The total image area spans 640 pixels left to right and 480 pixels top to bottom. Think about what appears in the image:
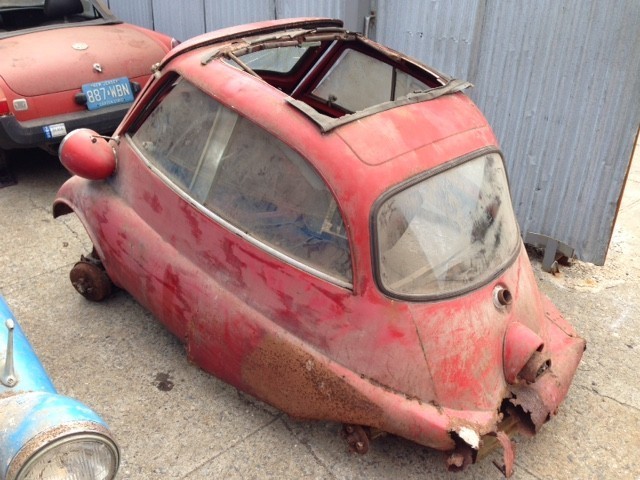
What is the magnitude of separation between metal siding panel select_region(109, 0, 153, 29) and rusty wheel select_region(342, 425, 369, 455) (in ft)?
21.9

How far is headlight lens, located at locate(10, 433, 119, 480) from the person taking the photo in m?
1.77

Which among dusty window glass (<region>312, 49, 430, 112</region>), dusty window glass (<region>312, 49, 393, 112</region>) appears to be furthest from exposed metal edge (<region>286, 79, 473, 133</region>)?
dusty window glass (<region>312, 49, 393, 112</region>)

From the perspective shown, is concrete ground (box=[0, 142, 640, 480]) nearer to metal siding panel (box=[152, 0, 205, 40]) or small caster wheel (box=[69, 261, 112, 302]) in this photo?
small caster wheel (box=[69, 261, 112, 302])

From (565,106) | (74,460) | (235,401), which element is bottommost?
(235,401)

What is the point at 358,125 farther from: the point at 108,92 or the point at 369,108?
the point at 108,92

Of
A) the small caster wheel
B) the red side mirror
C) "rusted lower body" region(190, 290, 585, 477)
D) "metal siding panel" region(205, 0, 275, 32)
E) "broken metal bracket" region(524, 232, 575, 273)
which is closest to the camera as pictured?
"rusted lower body" region(190, 290, 585, 477)

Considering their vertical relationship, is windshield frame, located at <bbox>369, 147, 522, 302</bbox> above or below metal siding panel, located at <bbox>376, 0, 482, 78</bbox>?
below

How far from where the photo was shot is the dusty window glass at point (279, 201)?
2.72 meters

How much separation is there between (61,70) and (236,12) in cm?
223

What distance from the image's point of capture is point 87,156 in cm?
352

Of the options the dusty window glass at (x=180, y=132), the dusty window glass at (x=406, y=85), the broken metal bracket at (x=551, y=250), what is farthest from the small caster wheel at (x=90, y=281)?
the broken metal bracket at (x=551, y=250)

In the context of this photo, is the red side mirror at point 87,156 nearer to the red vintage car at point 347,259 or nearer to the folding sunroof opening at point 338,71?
the red vintage car at point 347,259

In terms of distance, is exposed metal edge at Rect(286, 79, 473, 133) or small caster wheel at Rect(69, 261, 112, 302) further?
small caster wheel at Rect(69, 261, 112, 302)

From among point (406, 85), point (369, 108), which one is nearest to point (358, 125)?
point (369, 108)
